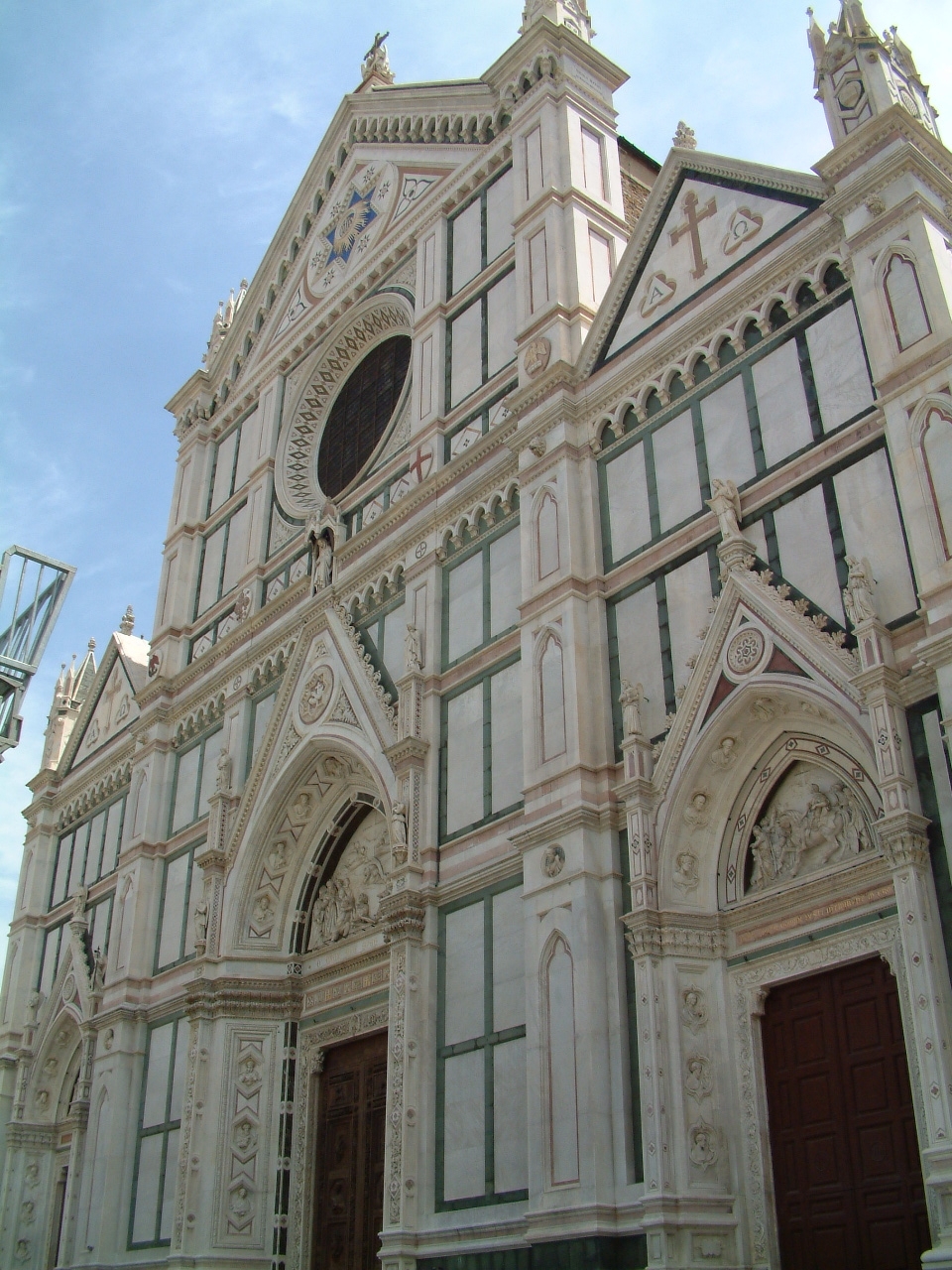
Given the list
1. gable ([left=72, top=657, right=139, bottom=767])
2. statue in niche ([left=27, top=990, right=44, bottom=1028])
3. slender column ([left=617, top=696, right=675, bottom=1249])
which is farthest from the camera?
gable ([left=72, top=657, right=139, bottom=767])

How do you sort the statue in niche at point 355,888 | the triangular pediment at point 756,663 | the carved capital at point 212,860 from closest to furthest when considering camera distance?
the triangular pediment at point 756,663 < the statue in niche at point 355,888 < the carved capital at point 212,860

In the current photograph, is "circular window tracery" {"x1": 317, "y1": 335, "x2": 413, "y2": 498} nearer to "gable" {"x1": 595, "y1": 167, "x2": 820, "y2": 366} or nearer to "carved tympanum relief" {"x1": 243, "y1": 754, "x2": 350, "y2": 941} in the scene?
"carved tympanum relief" {"x1": 243, "y1": 754, "x2": 350, "y2": 941}

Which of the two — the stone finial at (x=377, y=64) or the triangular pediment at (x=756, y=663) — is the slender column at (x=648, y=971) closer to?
the triangular pediment at (x=756, y=663)

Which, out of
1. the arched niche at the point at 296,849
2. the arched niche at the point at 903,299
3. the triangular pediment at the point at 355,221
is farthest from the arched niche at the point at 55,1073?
the arched niche at the point at 903,299

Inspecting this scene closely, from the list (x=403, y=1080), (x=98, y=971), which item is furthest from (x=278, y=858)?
(x=403, y=1080)

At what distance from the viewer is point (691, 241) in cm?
1639

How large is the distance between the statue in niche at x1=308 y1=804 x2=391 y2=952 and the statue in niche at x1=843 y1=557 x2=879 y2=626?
8.38 meters

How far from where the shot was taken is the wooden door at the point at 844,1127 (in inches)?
428

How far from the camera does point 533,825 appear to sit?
569 inches

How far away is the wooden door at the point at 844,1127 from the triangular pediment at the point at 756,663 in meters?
2.51

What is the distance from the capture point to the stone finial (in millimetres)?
26609

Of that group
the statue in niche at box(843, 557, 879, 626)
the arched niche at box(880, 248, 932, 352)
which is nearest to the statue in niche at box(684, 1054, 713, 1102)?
the statue in niche at box(843, 557, 879, 626)

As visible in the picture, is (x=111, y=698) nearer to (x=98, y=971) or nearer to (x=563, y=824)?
(x=98, y=971)

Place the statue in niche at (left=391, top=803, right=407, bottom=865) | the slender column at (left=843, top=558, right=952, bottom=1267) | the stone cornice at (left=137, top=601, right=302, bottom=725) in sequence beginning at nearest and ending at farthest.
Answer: the slender column at (left=843, top=558, right=952, bottom=1267)
the statue in niche at (left=391, top=803, right=407, bottom=865)
the stone cornice at (left=137, top=601, right=302, bottom=725)
